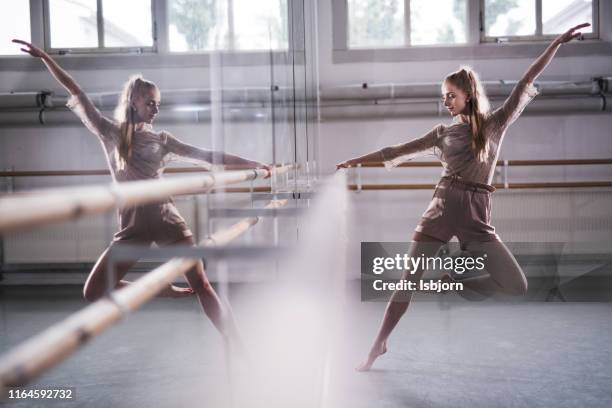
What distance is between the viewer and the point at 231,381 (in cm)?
88

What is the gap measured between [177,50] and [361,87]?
4.39 feet

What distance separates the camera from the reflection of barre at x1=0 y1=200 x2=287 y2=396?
343 millimetres

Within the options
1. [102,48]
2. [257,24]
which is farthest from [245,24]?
[102,48]

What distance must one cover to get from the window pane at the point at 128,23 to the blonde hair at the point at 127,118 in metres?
2.99

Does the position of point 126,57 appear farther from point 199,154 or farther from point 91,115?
point 199,154

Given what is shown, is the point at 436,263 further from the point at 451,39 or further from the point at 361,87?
the point at 451,39

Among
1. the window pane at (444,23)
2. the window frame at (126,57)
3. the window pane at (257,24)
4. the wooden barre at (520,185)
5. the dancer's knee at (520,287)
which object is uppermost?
the window pane at (444,23)

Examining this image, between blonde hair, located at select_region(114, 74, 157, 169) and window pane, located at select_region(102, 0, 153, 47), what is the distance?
118 inches

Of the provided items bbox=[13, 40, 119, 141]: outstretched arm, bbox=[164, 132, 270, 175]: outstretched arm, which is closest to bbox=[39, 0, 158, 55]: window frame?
bbox=[13, 40, 119, 141]: outstretched arm

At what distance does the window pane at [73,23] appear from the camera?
3865mm

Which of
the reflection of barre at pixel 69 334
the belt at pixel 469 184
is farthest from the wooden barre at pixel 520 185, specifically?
the reflection of barre at pixel 69 334

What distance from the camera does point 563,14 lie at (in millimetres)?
4176

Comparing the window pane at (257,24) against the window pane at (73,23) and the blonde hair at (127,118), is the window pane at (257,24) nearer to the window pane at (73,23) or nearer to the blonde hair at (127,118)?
the blonde hair at (127,118)

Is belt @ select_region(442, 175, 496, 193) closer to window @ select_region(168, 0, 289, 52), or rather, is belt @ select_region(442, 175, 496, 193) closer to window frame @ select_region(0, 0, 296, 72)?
window @ select_region(168, 0, 289, 52)
